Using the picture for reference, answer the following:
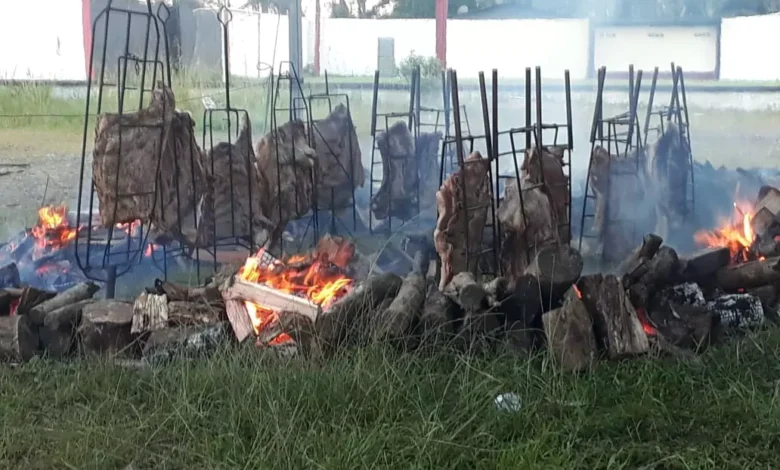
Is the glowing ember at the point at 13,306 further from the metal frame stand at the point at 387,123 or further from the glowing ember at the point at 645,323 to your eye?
the glowing ember at the point at 645,323

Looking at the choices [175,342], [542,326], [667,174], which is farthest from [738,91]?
[175,342]

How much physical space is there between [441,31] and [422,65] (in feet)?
0.83

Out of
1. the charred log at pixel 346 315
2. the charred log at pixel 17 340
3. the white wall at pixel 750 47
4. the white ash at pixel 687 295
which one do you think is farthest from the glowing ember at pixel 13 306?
the white wall at pixel 750 47

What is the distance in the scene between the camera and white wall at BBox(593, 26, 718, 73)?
5.54 m

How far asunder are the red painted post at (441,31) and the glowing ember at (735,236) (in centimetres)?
200

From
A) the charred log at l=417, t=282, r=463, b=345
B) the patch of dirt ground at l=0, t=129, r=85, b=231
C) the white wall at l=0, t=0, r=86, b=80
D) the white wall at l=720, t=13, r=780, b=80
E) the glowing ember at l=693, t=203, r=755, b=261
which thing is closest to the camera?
the charred log at l=417, t=282, r=463, b=345

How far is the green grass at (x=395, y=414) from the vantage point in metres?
2.53

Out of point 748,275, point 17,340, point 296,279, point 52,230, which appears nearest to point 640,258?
point 748,275

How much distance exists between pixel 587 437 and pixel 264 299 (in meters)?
1.41

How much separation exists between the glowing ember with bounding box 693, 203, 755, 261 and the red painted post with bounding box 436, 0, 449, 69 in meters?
2.00

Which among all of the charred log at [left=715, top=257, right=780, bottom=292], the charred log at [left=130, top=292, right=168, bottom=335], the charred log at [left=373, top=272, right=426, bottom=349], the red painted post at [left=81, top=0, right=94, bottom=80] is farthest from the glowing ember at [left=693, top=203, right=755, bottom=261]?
the red painted post at [left=81, top=0, right=94, bottom=80]

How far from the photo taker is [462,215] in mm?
3711

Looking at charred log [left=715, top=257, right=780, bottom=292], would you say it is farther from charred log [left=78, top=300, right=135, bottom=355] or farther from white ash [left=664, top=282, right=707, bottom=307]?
charred log [left=78, top=300, right=135, bottom=355]

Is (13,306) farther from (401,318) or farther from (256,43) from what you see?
(256,43)
